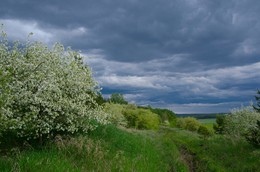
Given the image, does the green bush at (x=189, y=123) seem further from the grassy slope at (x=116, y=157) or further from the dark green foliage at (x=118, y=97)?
the grassy slope at (x=116, y=157)

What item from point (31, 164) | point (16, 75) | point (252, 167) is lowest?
Result: point (252, 167)

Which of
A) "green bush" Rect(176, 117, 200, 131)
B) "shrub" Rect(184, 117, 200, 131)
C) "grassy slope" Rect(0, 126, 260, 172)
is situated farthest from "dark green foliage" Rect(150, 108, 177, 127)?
"grassy slope" Rect(0, 126, 260, 172)

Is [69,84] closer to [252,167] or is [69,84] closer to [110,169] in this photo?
[110,169]

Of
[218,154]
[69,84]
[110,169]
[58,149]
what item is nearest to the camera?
[110,169]

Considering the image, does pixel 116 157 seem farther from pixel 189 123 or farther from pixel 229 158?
pixel 189 123

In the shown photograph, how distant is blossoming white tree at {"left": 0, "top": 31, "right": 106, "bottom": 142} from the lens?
65.6 feet

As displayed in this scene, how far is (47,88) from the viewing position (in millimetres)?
20453

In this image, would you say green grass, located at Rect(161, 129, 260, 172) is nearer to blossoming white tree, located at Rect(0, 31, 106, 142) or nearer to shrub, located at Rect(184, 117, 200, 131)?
blossoming white tree, located at Rect(0, 31, 106, 142)

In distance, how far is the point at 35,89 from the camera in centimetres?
2080

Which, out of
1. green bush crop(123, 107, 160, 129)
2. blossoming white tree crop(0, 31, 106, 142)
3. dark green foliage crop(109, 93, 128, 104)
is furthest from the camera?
dark green foliage crop(109, 93, 128, 104)

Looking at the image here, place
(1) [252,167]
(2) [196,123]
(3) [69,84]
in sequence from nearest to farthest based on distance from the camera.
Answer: (3) [69,84] < (1) [252,167] < (2) [196,123]

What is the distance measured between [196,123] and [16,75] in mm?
97520

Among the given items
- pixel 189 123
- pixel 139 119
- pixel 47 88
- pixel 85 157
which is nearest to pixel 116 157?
pixel 85 157

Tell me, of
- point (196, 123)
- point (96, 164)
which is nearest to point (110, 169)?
point (96, 164)
